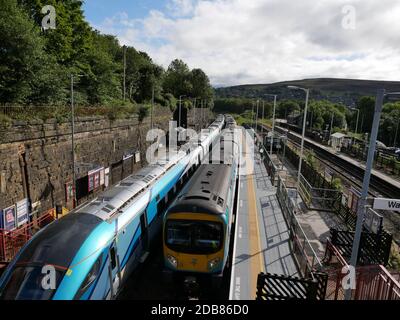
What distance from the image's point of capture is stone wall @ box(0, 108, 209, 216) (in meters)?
14.6

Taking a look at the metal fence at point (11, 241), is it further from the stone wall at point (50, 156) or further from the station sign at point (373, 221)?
the station sign at point (373, 221)

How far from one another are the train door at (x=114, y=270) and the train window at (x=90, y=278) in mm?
634

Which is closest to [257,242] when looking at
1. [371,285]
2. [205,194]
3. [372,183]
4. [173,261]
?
[205,194]

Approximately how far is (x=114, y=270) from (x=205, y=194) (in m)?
3.60

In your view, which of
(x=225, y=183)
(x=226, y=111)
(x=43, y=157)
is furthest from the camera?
(x=226, y=111)

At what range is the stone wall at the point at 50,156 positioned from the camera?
14.6 m

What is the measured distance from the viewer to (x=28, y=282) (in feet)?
23.6

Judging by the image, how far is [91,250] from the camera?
8.10 m

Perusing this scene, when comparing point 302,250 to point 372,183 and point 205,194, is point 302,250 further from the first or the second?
point 372,183

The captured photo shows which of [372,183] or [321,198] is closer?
[321,198]
